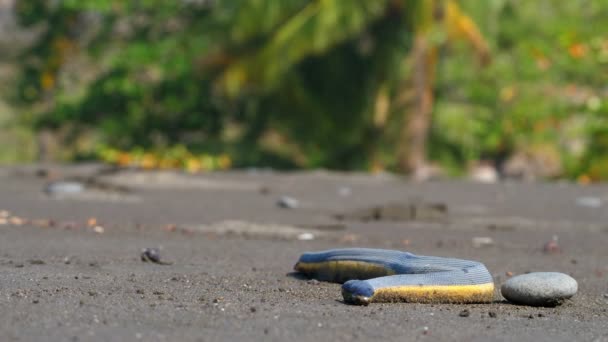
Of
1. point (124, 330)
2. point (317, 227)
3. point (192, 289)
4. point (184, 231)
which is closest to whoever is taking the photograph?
point (124, 330)

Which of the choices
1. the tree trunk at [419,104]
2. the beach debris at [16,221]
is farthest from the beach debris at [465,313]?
the tree trunk at [419,104]

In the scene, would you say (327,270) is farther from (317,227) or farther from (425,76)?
(425,76)

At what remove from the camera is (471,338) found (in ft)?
11.1

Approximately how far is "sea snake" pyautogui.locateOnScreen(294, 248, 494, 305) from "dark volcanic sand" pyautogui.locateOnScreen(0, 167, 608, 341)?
57 mm

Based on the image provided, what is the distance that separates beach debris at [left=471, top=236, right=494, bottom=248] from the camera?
6.19 m

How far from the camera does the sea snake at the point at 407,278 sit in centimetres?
396

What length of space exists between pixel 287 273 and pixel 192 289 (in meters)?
0.78

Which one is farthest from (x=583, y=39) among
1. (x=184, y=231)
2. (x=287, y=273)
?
(x=287, y=273)

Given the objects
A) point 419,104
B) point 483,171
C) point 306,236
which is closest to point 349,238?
point 306,236

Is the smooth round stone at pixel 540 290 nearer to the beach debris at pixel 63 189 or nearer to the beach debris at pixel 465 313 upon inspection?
the beach debris at pixel 465 313

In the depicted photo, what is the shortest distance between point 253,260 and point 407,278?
1.33 meters

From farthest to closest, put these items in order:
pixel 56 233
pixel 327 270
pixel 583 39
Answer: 1. pixel 583 39
2. pixel 56 233
3. pixel 327 270

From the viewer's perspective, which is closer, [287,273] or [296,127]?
[287,273]

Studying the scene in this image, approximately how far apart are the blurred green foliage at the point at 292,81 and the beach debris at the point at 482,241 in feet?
25.2
